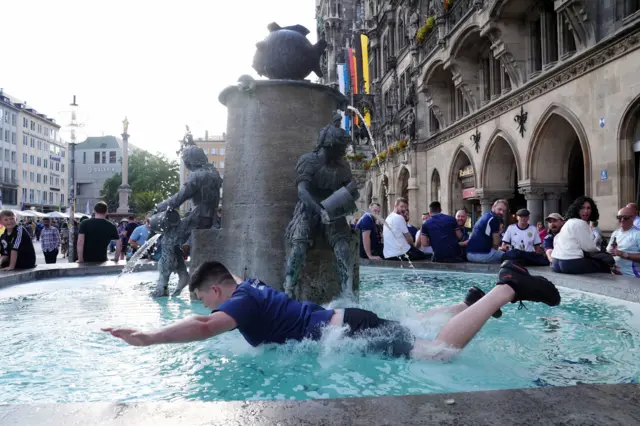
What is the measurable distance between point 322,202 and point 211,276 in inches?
96.0

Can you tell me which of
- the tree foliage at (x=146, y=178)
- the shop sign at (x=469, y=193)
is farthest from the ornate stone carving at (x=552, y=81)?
the tree foliage at (x=146, y=178)

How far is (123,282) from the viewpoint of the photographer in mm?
8422

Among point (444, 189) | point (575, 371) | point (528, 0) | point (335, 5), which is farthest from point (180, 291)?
point (335, 5)

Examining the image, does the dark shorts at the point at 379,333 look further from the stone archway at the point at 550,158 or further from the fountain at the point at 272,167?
the stone archway at the point at 550,158

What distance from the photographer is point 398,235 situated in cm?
1002

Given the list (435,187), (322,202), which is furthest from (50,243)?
(435,187)

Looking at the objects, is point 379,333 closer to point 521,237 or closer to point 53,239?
point 521,237

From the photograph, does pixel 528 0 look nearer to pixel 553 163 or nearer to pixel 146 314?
pixel 553 163

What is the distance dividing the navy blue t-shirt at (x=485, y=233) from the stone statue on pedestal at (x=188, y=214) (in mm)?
5137

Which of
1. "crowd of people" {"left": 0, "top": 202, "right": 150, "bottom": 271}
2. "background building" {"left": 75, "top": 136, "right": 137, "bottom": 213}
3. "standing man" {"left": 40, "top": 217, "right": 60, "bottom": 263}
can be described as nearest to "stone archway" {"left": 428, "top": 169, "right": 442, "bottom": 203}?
"crowd of people" {"left": 0, "top": 202, "right": 150, "bottom": 271}

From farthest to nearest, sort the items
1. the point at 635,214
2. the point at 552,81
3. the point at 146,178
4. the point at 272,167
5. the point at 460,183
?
1. the point at 146,178
2. the point at 460,183
3. the point at 552,81
4. the point at 635,214
5. the point at 272,167

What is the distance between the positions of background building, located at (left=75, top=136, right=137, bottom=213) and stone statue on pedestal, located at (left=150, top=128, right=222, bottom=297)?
9936cm

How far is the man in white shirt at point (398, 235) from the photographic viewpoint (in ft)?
32.4

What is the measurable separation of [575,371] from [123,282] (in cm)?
706
